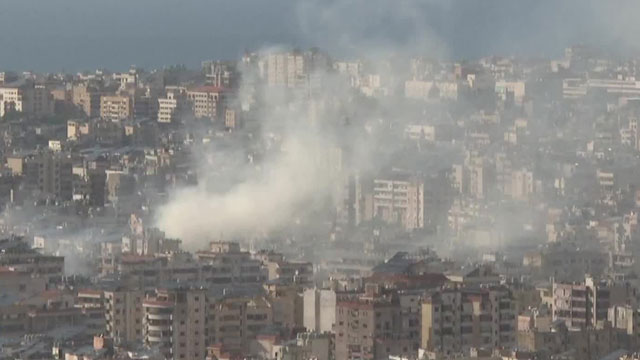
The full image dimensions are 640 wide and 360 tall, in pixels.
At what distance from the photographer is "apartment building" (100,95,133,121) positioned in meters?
52.1

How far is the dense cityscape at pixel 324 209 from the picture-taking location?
26891 mm

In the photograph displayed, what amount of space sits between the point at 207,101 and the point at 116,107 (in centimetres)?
131

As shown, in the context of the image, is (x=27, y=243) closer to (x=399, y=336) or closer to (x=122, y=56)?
(x=399, y=336)

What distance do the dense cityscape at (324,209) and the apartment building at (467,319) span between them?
0.07 feet

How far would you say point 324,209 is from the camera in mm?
40375

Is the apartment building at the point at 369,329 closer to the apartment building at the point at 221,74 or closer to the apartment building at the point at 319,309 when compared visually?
the apartment building at the point at 319,309

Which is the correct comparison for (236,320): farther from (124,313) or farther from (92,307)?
(92,307)

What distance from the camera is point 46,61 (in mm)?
74000

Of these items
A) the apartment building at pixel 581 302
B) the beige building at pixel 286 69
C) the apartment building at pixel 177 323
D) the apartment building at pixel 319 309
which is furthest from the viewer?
the beige building at pixel 286 69

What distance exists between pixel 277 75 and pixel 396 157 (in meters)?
10.9

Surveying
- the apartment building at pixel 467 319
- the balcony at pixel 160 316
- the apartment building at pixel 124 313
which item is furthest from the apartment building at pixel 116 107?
the apartment building at pixel 467 319

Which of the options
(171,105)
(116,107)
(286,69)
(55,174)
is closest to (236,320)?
(55,174)

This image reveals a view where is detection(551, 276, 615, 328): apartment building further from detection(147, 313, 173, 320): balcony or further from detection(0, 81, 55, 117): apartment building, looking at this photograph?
detection(0, 81, 55, 117): apartment building

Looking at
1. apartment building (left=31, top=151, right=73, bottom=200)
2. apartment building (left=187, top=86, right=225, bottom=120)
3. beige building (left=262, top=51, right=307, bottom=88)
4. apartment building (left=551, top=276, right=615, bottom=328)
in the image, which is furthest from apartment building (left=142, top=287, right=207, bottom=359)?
beige building (left=262, top=51, right=307, bottom=88)
